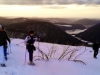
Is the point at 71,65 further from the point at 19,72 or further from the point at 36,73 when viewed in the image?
the point at 19,72

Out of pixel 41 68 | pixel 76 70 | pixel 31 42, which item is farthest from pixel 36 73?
pixel 76 70

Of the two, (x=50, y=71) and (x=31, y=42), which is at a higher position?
(x=31, y=42)

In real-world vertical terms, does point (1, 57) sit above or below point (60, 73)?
above

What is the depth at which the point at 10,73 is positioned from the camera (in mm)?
9617

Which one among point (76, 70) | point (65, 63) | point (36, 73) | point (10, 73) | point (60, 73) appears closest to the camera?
point (10, 73)

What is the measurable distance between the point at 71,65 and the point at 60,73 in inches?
68.8

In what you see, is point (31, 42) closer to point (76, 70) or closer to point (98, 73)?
point (76, 70)

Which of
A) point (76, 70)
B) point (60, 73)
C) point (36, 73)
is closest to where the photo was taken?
point (36, 73)

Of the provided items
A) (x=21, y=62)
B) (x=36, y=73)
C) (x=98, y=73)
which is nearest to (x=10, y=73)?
(x=36, y=73)

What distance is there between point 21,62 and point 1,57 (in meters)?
1.68

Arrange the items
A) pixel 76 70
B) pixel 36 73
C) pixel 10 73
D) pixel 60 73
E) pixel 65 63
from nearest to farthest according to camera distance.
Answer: pixel 10 73 < pixel 36 73 < pixel 60 73 < pixel 76 70 < pixel 65 63

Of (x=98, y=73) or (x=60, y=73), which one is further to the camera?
(x=98, y=73)

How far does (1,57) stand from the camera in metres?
10.2

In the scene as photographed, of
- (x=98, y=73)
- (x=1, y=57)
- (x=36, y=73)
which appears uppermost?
(x=1, y=57)
